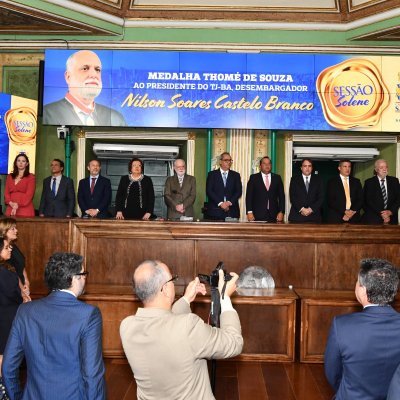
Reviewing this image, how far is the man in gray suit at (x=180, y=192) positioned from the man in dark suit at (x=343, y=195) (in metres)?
1.50

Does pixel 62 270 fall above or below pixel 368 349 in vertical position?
above

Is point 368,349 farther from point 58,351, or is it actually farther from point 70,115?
point 70,115

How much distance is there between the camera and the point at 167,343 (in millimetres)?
1759

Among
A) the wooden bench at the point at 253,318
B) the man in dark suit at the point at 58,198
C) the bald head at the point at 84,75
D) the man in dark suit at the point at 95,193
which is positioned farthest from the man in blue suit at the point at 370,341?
the bald head at the point at 84,75

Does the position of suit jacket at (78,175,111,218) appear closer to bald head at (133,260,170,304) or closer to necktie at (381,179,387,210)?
necktie at (381,179,387,210)

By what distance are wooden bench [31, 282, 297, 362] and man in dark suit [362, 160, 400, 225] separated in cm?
231

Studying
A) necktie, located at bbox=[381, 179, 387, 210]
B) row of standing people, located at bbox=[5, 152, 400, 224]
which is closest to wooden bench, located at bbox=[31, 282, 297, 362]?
row of standing people, located at bbox=[5, 152, 400, 224]

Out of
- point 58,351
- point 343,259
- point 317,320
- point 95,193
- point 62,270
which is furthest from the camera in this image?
point 95,193

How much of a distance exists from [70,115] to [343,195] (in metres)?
3.96

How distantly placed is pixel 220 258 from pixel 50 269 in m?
2.46

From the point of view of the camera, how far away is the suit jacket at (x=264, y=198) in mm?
6211

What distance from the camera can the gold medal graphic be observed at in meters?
7.66

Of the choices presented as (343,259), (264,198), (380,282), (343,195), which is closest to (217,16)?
(264,198)

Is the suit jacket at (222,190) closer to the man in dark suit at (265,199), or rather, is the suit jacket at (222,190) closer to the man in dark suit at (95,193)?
the man in dark suit at (265,199)
